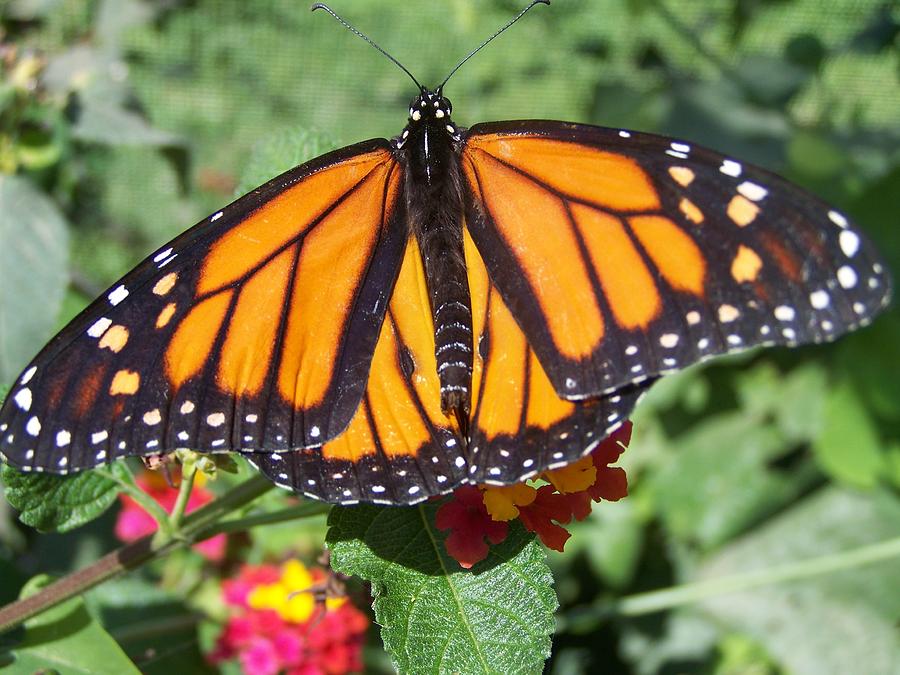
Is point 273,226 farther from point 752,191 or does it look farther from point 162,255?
point 752,191

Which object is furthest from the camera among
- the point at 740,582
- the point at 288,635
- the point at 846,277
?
the point at 740,582

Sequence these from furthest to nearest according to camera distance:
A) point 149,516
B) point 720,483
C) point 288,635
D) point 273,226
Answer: point 720,483
point 149,516
point 288,635
point 273,226

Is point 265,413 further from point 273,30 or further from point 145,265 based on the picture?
point 273,30

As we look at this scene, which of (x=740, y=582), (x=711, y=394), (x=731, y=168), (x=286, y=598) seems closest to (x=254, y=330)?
(x=731, y=168)

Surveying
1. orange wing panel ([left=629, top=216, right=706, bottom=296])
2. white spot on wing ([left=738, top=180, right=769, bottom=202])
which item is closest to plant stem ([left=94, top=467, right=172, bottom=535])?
orange wing panel ([left=629, top=216, right=706, bottom=296])

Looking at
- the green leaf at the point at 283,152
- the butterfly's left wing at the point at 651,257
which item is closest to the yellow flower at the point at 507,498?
the butterfly's left wing at the point at 651,257

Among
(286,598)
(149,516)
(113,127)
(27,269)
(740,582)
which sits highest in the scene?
(113,127)

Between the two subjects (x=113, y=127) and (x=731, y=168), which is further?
(x=113, y=127)

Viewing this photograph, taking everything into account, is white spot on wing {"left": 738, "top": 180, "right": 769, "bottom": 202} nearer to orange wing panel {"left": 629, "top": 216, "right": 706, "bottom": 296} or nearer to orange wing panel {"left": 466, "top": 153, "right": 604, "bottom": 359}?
orange wing panel {"left": 629, "top": 216, "right": 706, "bottom": 296}

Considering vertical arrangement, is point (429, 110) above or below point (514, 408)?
above
